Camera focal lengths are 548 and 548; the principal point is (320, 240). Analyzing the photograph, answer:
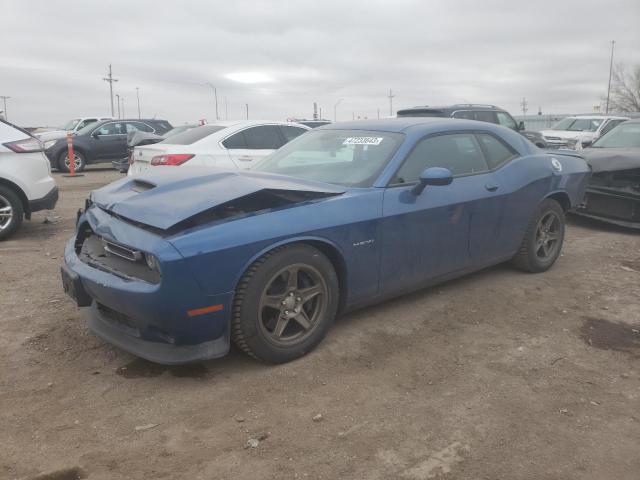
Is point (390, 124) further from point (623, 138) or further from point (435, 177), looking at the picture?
point (623, 138)

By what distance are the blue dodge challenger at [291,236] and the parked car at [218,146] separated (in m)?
3.29

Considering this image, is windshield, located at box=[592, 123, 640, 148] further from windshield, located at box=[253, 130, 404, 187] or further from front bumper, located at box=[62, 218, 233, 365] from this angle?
front bumper, located at box=[62, 218, 233, 365]

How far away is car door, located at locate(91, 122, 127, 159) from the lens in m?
16.4

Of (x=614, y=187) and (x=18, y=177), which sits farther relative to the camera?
(x=614, y=187)

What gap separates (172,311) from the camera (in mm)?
2889

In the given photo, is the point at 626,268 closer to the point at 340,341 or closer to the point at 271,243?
the point at 340,341

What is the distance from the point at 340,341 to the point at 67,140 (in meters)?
14.8

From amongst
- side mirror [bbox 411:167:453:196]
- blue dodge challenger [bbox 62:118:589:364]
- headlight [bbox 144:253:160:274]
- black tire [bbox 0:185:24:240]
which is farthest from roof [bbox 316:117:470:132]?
black tire [bbox 0:185:24:240]

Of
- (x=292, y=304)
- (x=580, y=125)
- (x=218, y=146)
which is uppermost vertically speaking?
(x=580, y=125)

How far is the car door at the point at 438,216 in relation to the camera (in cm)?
381

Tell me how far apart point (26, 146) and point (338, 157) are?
14.1 feet

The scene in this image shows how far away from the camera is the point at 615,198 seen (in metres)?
7.15

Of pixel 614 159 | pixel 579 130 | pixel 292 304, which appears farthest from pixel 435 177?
pixel 579 130

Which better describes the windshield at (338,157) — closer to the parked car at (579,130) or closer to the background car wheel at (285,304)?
the background car wheel at (285,304)
